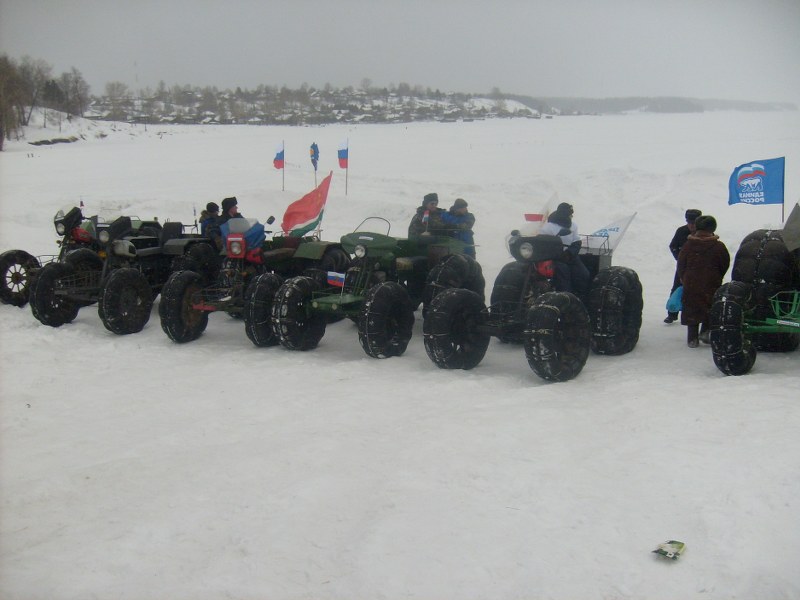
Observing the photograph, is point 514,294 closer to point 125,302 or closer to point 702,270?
point 702,270

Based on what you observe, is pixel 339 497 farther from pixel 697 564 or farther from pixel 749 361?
pixel 749 361

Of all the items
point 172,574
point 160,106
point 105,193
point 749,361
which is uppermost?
point 160,106

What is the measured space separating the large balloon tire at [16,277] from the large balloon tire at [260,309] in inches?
185

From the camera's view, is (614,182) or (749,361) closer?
(749,361)

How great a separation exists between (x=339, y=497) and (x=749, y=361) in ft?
15.3

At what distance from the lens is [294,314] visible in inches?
364

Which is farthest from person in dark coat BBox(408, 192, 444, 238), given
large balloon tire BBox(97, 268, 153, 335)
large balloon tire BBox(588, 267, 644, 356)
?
large balloon tire BBox(97, 268, 153, 335)

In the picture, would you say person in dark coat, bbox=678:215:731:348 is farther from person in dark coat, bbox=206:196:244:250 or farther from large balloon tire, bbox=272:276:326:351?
person in dark coat, bbox=206:196:244:250

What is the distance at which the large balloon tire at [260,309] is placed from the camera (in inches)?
372

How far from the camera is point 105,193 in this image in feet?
71.9

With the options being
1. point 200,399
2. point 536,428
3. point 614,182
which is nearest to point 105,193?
point 614,182

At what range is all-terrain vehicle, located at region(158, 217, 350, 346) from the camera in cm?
978

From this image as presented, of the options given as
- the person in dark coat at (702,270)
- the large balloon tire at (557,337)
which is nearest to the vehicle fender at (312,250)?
the large balloon tire at (557,337)

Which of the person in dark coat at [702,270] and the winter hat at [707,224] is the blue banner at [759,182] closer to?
the winter hat at [707,224]
